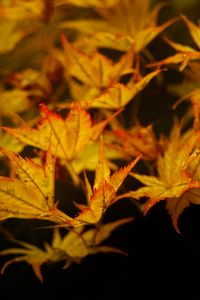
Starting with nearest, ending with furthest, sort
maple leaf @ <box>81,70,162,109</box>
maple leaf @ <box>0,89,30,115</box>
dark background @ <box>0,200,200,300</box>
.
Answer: maple leaf @ <box>81,70,162,109</box> < dark background @ <box>0,200,200,300</box> < maple leaf @ <box>0,89,30,115</box>

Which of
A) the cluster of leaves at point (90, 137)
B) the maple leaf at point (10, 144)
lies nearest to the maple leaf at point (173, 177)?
the cluster of leaves at point (90, 137)

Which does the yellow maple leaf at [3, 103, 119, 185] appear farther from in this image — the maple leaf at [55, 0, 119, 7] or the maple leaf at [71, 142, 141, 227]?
the maple leaf at [55, 0, 119, 7]

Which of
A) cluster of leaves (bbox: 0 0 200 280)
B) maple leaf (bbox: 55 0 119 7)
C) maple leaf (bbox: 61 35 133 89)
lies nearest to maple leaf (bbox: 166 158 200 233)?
cluster of leaves (bbox: 0 0 200 280)

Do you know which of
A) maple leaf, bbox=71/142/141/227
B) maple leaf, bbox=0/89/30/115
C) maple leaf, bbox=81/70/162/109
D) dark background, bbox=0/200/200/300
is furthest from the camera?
maple leaf, bbox=0/89/30/115

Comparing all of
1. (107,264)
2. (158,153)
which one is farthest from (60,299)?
(158,153)

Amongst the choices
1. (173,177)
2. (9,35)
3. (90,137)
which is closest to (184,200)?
(173,177)

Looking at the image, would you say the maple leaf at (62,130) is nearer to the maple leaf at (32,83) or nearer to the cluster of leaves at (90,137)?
the cluster of leaves at (90,137)

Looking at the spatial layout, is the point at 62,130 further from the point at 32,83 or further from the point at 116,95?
the point at 32,83
